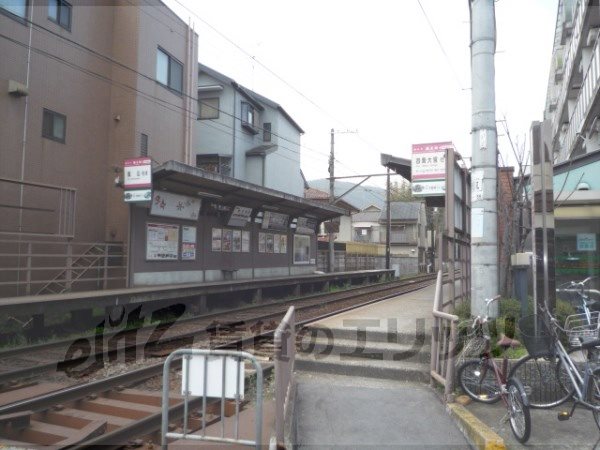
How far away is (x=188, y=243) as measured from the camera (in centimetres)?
1645

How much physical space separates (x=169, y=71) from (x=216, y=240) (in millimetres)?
6642

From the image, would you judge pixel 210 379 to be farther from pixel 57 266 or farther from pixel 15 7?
pixel 15 7

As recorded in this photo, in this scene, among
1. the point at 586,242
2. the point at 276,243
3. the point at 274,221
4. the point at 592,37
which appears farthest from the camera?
the point at 276,243

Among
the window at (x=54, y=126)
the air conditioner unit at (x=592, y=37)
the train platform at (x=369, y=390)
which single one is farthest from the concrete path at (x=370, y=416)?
the air conditioner unit at (x=592, y=37)

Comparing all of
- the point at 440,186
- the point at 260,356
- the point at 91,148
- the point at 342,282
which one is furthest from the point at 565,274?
the point at 342,282

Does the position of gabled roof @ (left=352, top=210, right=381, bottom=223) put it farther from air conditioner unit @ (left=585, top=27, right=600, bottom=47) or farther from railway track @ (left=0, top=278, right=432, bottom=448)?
railway track @ (left=0, top=278, right=432, bottom=448)

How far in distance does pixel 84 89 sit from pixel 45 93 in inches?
65.4

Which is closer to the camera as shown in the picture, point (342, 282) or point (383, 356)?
point (383, 356)

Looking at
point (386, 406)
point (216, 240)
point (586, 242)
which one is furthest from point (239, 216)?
point (386, 406)

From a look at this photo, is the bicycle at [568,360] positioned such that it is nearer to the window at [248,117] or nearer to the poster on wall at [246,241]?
the poster on wall at [246,241]

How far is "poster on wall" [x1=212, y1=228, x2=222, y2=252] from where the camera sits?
17828 mm

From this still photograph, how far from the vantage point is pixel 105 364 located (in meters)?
8.45

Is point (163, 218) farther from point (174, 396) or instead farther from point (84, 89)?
point (174, 396)

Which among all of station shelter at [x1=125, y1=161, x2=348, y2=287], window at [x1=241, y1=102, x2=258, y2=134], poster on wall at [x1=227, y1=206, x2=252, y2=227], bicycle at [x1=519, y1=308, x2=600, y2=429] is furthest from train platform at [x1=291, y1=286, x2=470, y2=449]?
window at [x1=241, y1=102, x2=258, y2=134]
